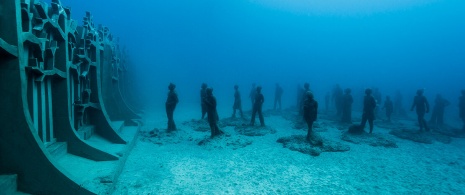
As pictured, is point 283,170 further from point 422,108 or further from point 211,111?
point 422,108

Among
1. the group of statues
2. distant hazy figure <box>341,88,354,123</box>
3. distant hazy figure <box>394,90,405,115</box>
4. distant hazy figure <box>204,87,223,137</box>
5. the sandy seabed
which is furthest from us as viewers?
distant hazy figure <box>394,90,405,115</box>

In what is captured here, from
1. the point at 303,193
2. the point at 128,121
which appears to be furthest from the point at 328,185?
the point at 128,121

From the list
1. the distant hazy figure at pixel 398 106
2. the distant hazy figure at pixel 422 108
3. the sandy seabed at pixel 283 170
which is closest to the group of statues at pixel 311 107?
the distant hazy figure at pixel 422 108

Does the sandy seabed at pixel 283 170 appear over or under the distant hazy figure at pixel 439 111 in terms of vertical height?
under

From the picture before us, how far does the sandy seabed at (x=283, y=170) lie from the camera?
632 cm

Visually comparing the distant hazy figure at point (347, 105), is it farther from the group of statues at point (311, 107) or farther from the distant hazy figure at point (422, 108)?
the distant hazy figure at point (422, 108)

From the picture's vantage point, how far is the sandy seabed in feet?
20.7

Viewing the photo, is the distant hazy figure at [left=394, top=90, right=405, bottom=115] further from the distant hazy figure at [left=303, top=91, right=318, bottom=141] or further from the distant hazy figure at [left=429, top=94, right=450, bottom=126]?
the distant hazy figure at [left=303, top=91, right=318, bottom=141]

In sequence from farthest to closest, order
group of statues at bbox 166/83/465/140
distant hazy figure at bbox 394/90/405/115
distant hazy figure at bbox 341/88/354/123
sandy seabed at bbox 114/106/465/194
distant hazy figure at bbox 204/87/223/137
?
distant hazy figure at bbox 394/90/405/115
distant hazy figure at bbox 341/88/354/123
distant hazy figure at bbox 204/87/223/137
group of statues at bbox 166/83/465/140
sandy seabed at bbox 114/106/465/194

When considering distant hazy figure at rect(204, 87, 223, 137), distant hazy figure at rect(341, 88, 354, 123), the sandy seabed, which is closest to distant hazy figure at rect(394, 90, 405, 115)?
distant hazy figure at rect(341, 88, 354, 123)

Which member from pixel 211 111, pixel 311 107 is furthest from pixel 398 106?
pixel 211 111

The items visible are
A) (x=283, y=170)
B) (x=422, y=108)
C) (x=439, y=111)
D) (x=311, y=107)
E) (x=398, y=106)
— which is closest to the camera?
(x=283, y=170)

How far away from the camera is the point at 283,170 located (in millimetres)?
7574

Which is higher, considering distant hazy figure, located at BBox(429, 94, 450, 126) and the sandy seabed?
distant hazy figure, located at BBox(429, 94, 450, 126)
